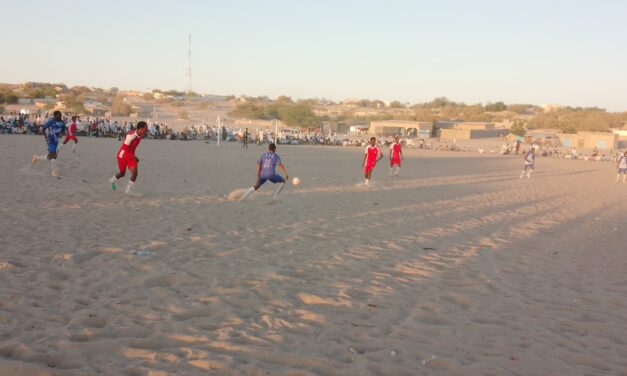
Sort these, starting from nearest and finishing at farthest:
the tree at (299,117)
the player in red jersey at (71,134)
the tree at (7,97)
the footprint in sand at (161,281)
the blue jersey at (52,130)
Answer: the footprint in sand at (161,281) < the blue jersey at (52,130) < the player in red jersey at (71,134) < the tree at (7,97) < the tree at (299,117)

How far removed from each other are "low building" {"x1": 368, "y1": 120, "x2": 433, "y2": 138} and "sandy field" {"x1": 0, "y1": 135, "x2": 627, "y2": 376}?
58.9m

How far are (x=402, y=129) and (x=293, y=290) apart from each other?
68.4 meters

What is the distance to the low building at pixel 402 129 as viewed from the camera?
69.1 meters

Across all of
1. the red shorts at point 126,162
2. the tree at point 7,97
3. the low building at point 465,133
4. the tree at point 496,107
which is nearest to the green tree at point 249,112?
the low building at point 465,133

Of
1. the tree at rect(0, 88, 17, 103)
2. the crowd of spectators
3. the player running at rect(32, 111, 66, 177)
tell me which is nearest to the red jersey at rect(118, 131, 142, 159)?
the player running at rect(32, 111, 66, 177)

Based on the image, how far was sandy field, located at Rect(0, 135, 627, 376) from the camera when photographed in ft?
11.8

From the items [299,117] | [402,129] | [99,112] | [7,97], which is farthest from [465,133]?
[7,97]

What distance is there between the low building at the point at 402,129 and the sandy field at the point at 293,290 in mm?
58898

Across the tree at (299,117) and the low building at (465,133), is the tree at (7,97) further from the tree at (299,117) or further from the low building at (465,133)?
the low building at (465,133)

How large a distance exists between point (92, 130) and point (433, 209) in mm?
29645

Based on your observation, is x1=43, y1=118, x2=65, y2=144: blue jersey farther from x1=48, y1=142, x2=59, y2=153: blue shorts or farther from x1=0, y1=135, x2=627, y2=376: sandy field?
x1=0, y1=135, x2=627, y2=376: sandy field

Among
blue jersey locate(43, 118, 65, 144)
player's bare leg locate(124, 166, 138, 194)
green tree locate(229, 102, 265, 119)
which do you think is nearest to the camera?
player's bare leg locate(124, 166, 138, 194)

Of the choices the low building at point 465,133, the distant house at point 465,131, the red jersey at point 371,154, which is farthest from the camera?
the distant house at point 465,131

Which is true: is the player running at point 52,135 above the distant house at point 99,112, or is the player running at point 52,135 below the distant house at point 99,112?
below
